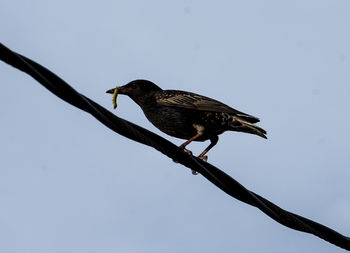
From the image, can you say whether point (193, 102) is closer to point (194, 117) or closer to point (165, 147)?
point (194, 117)

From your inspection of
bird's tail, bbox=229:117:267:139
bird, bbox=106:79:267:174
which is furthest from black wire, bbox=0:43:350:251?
bird, bbox=106:79:267:174

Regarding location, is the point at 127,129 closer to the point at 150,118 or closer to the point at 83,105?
the point at 83,105

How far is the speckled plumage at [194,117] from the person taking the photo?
829 cm

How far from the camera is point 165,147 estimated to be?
17.4 ft

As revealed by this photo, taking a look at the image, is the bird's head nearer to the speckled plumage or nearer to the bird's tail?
the speckled plumage

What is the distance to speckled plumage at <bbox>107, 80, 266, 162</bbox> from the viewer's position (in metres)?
8.29

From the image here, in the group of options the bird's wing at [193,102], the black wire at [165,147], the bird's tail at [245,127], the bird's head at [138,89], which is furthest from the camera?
the bird's head at [138,89]

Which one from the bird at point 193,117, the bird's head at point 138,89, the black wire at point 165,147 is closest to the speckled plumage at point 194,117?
the bird at point 193,117

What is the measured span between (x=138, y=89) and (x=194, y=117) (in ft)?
3.22

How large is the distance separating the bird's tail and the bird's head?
1.27m

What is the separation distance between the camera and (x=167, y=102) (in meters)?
8.70

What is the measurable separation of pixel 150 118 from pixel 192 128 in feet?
1.91

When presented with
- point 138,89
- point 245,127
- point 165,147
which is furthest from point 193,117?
point 165,147

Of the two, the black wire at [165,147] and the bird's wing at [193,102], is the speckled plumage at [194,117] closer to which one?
the bird's wing at [193,102]
